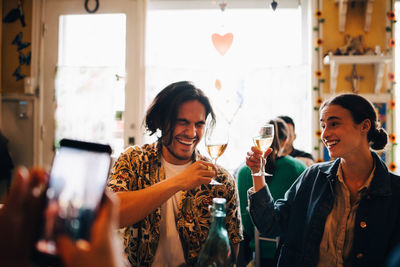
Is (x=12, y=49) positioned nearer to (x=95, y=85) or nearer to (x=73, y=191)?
(x=95, y=85)

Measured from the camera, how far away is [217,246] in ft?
2.39

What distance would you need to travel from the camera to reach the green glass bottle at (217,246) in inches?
28.4

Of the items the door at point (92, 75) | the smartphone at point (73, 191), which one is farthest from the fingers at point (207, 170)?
the door at point (92, 75)

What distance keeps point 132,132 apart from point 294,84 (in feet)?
5.57

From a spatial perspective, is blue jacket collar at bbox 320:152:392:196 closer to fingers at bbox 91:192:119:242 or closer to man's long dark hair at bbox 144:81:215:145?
man's long dark hair at bbox 144:81:215:145

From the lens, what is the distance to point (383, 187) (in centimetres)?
111

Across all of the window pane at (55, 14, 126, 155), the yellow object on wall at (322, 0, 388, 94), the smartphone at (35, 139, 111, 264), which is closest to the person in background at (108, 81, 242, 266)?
the smartphone at (35, 139, 111, 264)

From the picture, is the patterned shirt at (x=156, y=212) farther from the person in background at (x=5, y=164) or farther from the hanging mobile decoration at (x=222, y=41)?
the person in background at (x=5, y=164)

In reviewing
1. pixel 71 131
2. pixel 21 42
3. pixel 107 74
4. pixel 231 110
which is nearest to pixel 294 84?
pixel 231 110

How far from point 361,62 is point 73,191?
2.92 m

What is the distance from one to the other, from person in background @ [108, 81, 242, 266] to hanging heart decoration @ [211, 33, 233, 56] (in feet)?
6.01

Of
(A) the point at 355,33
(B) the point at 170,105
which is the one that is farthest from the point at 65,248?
(A) the point at 355,33

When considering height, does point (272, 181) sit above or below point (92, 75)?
below

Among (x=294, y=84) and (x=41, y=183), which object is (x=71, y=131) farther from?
(x=41, y=183)
